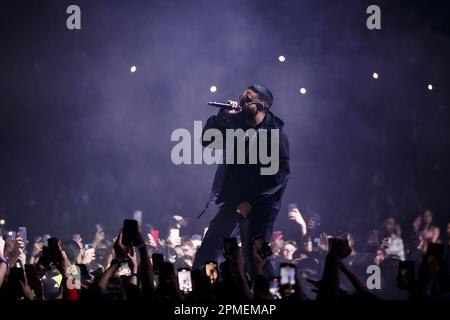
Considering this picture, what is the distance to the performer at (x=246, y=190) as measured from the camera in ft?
26.5

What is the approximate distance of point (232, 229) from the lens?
8203 mm

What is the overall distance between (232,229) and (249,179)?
0.88 meters

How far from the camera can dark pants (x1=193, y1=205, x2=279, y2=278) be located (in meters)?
7.94

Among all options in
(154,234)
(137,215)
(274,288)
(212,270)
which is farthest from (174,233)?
(274,288)

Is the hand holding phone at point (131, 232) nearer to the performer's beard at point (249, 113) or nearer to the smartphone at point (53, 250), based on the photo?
the smartphone at point (53, 250)

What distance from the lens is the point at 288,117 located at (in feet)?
38.5

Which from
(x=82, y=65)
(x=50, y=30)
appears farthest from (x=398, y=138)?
(x=50, y=30)

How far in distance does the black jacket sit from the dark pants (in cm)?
13

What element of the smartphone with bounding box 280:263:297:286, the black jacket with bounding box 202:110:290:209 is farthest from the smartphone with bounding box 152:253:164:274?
the black jacket with bounding box 202:110:290:209

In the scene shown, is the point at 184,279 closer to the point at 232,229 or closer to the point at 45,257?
the point at 45,257

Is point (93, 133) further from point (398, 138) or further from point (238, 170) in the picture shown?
point (398, 138)

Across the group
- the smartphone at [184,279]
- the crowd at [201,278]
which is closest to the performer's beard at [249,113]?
the crowd at [201,278]

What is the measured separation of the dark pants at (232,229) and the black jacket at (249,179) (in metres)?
0.13

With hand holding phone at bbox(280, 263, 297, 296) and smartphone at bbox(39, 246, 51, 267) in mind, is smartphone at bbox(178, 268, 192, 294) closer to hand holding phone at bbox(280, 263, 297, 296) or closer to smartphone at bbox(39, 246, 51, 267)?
smartphone at bbox(39, 246, 51, 267)
